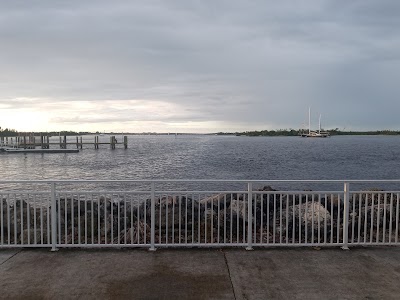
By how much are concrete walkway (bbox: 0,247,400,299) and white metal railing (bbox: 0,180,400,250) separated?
0.35 m

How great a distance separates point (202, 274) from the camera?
18.5 ft

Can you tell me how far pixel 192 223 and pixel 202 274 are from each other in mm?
1375

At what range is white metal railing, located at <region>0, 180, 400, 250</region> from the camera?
269 inches

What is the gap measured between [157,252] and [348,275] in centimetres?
326

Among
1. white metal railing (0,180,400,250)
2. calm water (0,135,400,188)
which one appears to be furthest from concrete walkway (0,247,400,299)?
calm water (0,135,400,188)

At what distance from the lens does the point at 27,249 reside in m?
6.77

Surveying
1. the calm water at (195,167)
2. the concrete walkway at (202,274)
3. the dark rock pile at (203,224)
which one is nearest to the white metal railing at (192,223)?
the dark rock pile at (203,224)

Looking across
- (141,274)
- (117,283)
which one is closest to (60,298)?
(117,283)

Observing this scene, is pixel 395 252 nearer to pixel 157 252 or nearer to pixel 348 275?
pixel 348 275

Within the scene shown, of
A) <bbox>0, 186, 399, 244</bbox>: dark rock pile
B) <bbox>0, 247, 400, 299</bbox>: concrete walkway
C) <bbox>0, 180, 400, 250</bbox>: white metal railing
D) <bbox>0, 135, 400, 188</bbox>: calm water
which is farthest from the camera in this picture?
<bbox>0, 135, 400, 188</bbox>: calm water

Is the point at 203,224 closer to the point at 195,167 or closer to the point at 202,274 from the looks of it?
the point at 202,274

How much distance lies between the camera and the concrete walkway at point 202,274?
5.01m

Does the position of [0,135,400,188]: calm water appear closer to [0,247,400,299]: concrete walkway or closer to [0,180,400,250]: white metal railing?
[0,180,400,250]: white metal railing

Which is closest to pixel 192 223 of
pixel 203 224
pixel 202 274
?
pixel 202 274
